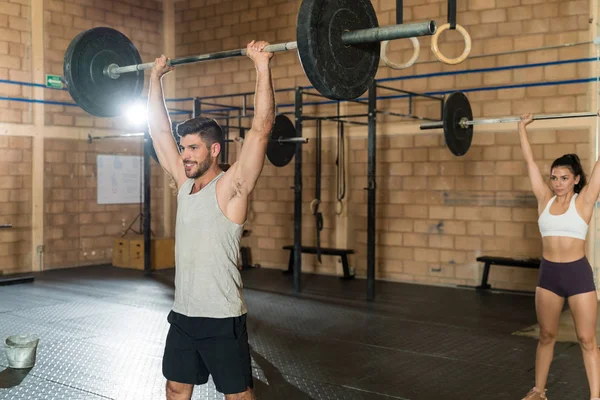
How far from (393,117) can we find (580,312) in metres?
4.22

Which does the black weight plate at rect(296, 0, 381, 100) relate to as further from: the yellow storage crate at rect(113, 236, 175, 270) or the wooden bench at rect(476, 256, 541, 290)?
the yellow storage crate at rect(113, 236, 175, 270)

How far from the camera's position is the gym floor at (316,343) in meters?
3.33

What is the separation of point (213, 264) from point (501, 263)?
426cm

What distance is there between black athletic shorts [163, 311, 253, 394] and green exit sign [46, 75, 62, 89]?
5.90 metres

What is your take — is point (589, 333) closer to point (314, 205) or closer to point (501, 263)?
point (501, 263)

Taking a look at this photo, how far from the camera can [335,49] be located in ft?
7.81

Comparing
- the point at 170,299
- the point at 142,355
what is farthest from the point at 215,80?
the point at 142,355

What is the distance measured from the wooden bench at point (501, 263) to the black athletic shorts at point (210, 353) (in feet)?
13.5

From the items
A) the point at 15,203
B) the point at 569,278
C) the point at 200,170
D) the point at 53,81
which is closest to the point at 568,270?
the point at 569,278

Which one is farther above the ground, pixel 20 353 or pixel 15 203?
pixel 15 203

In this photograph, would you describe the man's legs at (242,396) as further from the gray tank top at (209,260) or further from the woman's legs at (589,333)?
the woman's legs at (589,333)

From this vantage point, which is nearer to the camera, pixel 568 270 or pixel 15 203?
pixel 568 270

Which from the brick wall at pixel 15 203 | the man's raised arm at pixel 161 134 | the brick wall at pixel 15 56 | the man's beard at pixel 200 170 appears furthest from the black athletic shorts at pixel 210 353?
the brick wall at pixel 15 56

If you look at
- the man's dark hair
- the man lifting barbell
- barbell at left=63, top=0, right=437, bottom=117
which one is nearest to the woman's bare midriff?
barbell at left=63, top=0, right=437, bottom=117
